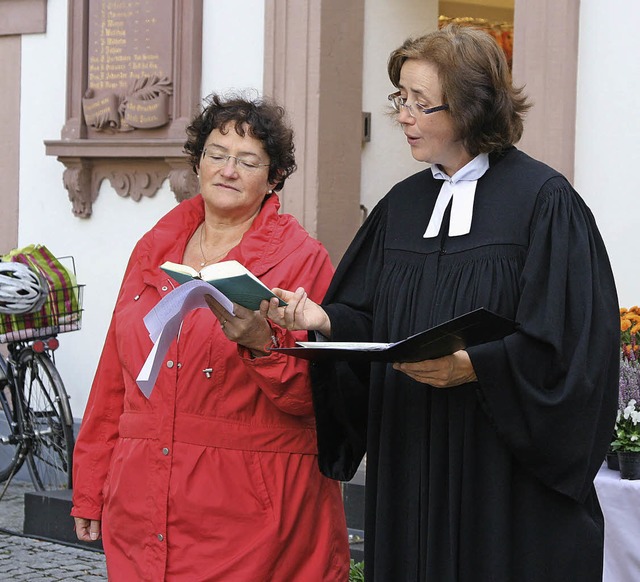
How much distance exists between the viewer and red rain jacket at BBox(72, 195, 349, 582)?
3.44m

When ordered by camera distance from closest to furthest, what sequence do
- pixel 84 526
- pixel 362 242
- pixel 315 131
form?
pixel 362 242 → pixel 84 526 → pixel 315 131

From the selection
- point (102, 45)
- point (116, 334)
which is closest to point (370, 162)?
point (102, 45)

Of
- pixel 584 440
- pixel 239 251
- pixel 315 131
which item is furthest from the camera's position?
pixel 315 131

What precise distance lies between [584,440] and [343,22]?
446cm

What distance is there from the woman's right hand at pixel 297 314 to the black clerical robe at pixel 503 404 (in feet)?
0.14

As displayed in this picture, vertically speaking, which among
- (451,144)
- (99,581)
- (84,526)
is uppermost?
(451,144)

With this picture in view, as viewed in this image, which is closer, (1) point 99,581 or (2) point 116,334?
(2) point 116,334

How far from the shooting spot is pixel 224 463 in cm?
347

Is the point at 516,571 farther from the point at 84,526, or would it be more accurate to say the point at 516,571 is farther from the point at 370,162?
the point at 370,162

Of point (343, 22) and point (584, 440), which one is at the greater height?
point (343, 22)

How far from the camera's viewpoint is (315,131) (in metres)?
6.82

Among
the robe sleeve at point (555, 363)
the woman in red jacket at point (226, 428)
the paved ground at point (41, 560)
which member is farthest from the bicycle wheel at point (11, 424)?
the robe sleeve at point (555, 363)

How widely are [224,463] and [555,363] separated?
1036mm

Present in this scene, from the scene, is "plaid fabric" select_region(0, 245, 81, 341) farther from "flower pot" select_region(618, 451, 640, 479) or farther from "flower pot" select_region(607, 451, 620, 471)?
"flower pot" select_region(618, 451, 640, 479)
